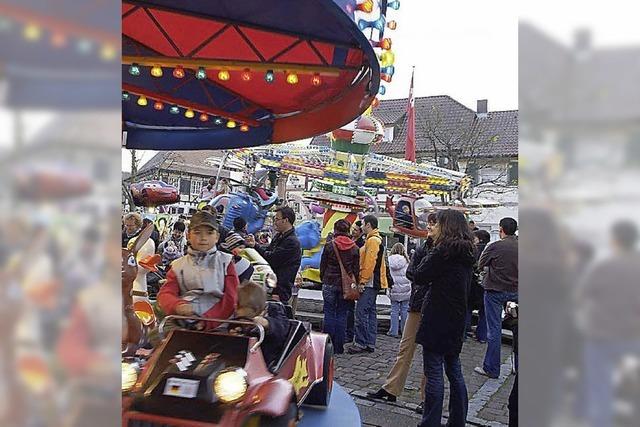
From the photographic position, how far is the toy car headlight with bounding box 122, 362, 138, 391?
10.3ft

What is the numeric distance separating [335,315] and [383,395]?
6.65ft

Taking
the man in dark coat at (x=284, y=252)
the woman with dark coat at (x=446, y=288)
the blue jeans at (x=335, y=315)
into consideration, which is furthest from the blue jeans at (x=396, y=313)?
the woman with dark coat at (x=446, y=288)

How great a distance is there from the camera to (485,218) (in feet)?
86.5

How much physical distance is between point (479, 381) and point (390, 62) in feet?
12.7

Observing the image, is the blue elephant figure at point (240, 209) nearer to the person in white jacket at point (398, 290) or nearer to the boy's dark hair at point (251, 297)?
the person in white jacket at point (398, 290)
